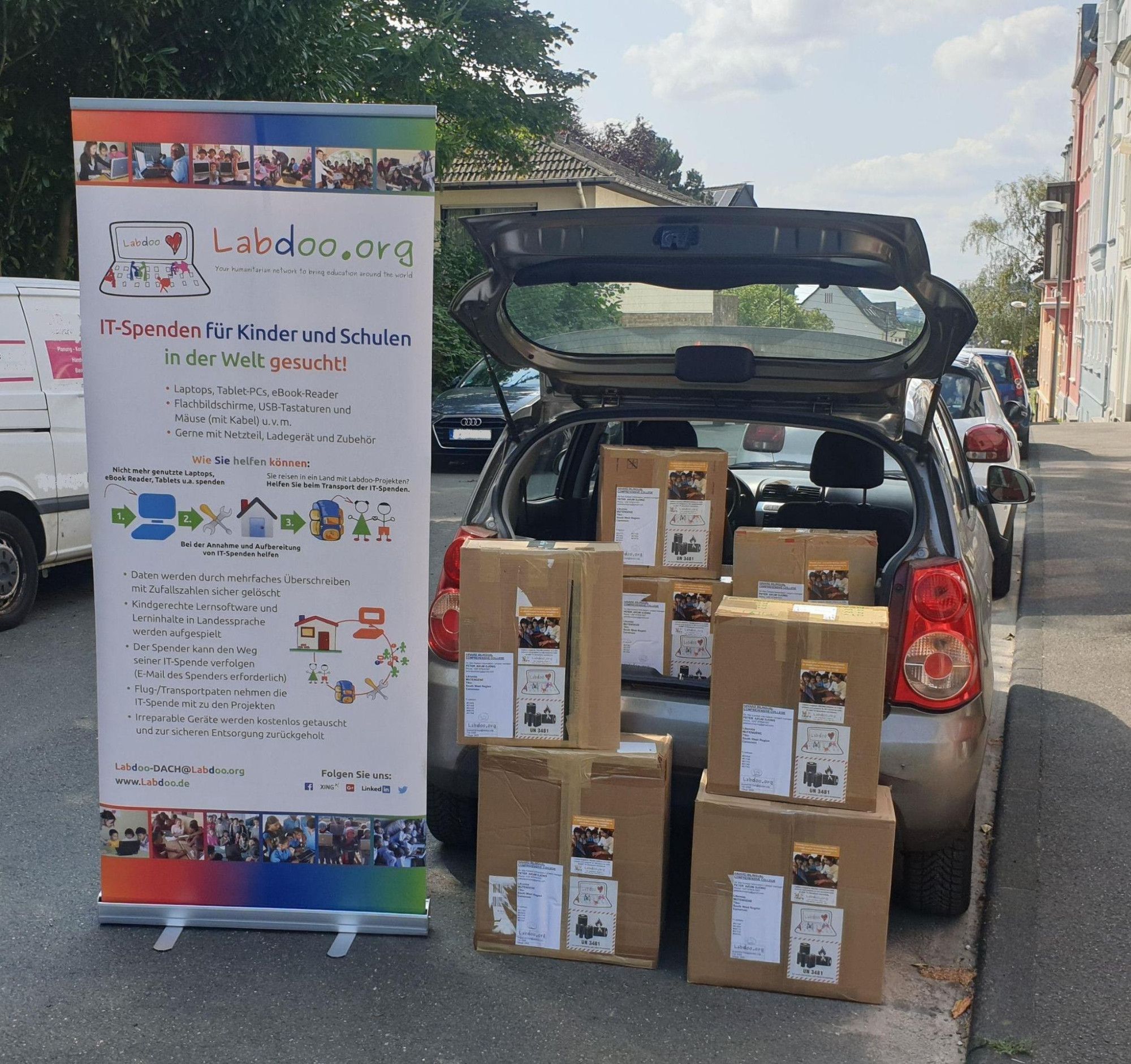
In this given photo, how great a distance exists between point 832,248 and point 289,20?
35.3ft

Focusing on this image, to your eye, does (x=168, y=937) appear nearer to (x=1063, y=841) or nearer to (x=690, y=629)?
(x=690, y=629)

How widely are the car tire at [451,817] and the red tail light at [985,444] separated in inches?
289

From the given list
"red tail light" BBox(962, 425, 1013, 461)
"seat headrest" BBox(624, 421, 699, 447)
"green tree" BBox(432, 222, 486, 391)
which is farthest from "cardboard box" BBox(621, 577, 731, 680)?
"green tree" BBox(432, 222, 486, 391)

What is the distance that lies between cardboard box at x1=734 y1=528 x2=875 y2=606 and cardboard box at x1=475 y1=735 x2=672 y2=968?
0.61 m

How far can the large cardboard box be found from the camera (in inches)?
141

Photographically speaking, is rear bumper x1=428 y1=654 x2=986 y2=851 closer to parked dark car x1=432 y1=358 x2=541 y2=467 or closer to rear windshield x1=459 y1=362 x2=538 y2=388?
parked dark car x1=432 y1=358 x2=541 y2=467

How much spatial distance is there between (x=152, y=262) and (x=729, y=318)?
6.07 feet

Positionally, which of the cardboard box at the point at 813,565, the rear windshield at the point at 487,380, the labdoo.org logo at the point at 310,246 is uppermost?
the rear windshield at the point at 487,380

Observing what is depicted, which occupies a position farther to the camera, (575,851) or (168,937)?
(168,937)

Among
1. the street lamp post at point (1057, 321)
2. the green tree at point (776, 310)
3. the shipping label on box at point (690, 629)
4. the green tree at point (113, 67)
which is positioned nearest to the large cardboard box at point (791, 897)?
the shipping label on box at point (690, 629)

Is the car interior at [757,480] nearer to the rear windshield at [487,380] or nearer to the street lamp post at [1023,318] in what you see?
the rear windshield at [487,380]

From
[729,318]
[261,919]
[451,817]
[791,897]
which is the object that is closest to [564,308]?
[729,318]

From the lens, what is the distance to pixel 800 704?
3.64 meters

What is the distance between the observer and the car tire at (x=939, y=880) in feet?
13.3
